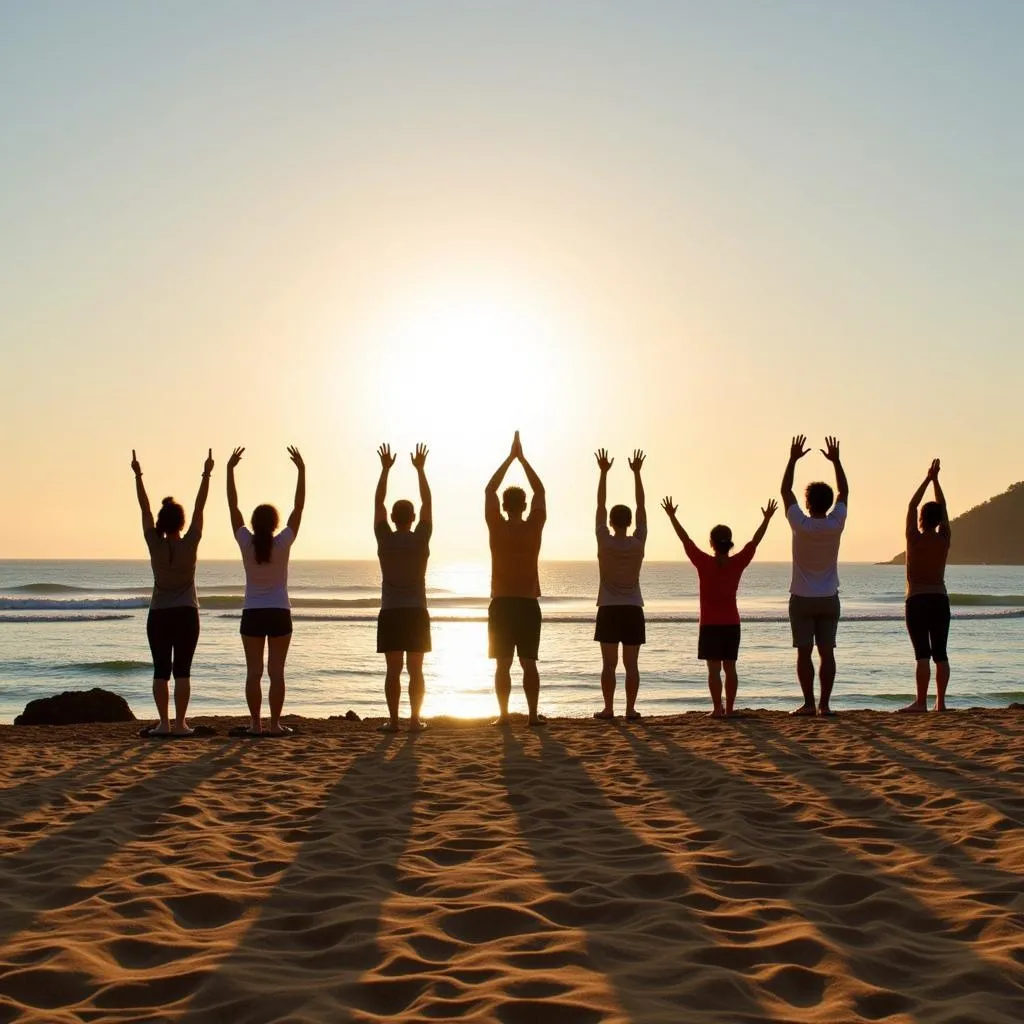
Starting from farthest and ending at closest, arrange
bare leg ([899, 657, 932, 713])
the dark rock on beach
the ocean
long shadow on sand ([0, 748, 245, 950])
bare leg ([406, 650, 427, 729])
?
the ocean → the dark rock on beach → bare leg ([899, 657, 932, 713]) → bare leg ([406, 650, 427, 729]) → long shadow on sand ([0, 748, 245, 950])

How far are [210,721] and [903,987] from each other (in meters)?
8.51

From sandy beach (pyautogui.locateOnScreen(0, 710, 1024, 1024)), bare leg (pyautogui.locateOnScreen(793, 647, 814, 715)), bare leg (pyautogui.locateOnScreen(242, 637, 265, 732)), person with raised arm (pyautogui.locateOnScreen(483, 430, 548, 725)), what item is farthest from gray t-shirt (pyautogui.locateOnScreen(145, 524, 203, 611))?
bare leg (pyautogui.locateOnScreen(793, 647, 814, 715))

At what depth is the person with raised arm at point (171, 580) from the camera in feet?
25.9

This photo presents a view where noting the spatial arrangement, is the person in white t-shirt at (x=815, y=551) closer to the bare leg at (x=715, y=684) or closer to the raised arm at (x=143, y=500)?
the bare leg at (x=715, y=684)

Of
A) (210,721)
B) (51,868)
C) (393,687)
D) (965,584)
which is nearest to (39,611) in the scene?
(210,721)

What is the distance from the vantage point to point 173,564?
7.88 m

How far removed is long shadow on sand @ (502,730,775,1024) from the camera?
272 centimetres

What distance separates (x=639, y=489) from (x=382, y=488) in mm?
2237

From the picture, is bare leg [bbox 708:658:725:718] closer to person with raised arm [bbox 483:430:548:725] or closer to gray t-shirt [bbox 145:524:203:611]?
person with raised arm [bbox 483:430:548:725]

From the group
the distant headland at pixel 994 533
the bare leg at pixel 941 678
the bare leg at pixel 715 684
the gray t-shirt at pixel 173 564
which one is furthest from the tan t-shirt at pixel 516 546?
the distant headland at pixel 994 533

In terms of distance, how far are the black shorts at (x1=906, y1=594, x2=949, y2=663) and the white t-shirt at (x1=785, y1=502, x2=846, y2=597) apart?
3.21 ft

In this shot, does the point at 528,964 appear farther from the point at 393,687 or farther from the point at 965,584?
the point at 965,584

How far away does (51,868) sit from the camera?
4.06 m

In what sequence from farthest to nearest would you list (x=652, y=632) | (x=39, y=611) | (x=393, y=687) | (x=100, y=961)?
(x=39, y=611) < (x=652, y=632) < (x=393, y=687) < (x=100, y=961)
